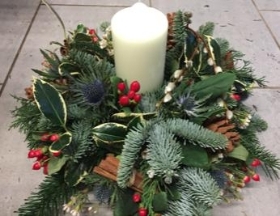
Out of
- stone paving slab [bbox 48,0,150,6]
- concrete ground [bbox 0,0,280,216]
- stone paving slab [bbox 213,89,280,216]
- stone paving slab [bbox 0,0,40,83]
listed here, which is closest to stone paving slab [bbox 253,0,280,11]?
concrete ground [bbox 0,0,280,216]

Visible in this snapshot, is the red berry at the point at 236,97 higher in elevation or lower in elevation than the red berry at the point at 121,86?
lower

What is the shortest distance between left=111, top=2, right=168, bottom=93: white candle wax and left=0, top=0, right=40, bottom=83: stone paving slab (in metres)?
0.37

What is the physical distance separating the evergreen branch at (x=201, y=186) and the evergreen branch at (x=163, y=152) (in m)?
0.02

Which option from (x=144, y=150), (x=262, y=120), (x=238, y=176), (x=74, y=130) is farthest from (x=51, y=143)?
(x=262, y=120)

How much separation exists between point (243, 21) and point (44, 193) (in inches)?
34.1

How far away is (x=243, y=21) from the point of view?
1.16m

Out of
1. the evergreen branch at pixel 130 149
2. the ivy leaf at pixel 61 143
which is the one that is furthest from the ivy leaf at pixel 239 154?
the ivy leaf at pixel 61 143

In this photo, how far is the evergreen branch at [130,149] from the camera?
514 mm

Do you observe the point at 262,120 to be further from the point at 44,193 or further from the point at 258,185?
the point at 44,193

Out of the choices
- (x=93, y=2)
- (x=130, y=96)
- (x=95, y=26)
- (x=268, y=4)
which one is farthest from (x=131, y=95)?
(x=268, y=4)

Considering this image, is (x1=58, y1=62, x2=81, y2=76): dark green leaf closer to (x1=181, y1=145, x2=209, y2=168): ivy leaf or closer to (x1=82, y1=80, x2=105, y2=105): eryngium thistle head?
(x1=82, y1=80, x2=105, y2=105): eryngium thistle head

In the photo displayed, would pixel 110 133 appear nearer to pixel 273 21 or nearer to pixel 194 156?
pixel 194 156

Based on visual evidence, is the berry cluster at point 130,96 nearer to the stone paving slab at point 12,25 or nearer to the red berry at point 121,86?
the red berry at point 121,86

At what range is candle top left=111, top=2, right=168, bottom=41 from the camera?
580 millimetres
